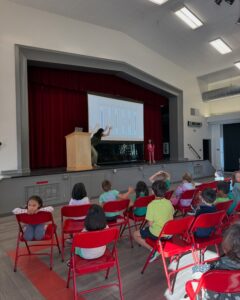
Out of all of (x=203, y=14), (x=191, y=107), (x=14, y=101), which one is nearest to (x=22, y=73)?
(x=14, y=101)

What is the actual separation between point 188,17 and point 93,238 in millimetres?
7343

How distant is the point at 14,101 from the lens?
5.60 metres

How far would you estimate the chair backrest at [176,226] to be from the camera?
6.84 ft

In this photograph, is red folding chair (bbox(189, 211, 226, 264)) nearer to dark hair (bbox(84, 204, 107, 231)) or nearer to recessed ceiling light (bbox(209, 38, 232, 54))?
dark hair (bbox(84, 204, 107, 231))

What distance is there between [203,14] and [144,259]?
275 inches

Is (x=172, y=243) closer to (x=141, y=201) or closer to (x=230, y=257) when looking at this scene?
(x=141, y=201)

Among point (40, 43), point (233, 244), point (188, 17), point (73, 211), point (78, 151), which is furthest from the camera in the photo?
point (188, 17)

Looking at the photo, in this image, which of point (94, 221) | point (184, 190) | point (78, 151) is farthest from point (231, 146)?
point (94, 221)

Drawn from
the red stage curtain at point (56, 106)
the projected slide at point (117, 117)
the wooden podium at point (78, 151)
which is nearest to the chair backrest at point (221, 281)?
the wooden podium at point (78, 151)

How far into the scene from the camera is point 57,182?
559 centimetres

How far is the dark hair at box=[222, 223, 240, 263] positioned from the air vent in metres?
10.3

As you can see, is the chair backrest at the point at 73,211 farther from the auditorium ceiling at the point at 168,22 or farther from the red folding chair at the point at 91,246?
the auditorium ceiling at the point at 168,22

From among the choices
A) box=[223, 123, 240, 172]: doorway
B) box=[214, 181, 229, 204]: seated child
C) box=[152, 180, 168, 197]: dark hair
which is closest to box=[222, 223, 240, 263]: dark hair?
box=[152, 180, 168, 197]: dark hair

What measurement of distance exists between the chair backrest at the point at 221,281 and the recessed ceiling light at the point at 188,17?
7.18 meters
